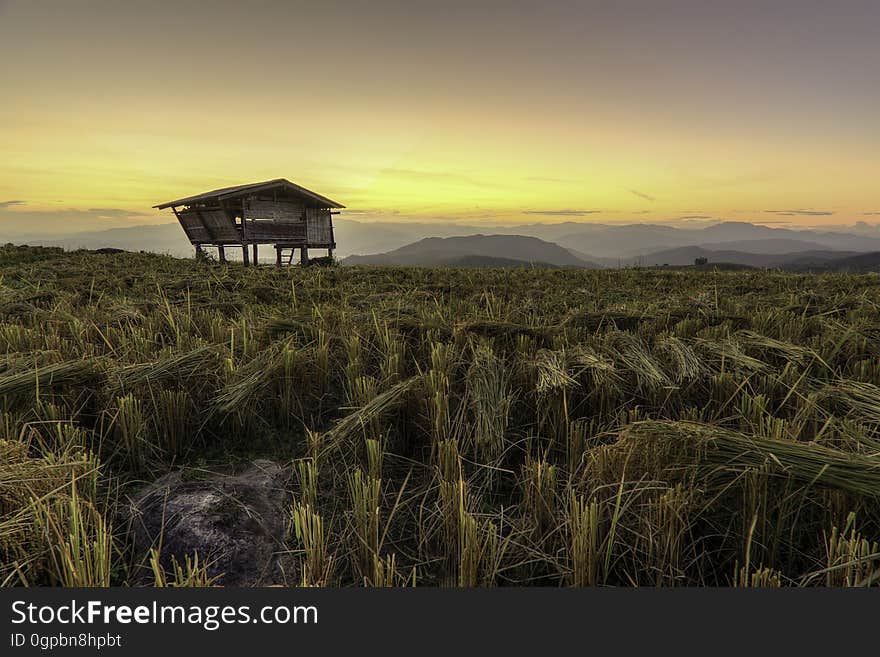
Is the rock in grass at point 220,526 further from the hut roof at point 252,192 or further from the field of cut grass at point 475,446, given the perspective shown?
the hut roof at point 252,192

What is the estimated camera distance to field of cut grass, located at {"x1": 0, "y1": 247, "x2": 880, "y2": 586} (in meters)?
1.32

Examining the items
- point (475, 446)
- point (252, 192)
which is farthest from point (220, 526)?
point (252, 192)

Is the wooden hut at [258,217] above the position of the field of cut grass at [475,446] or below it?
above

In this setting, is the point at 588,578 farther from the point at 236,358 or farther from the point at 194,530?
the point at 236,358

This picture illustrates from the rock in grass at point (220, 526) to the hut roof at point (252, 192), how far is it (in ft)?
70.2

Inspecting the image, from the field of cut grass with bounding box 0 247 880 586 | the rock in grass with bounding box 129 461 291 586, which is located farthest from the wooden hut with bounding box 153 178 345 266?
the rock in grass with bounding box 129 461 291 586

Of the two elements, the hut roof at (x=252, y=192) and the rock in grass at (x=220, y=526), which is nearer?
the rock in grass at (x=220, y=526)

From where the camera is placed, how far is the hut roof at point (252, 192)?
19906 mm

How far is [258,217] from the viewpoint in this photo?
21.0 m

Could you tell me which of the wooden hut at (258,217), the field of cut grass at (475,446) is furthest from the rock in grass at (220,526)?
the wooden hut at (258,217)

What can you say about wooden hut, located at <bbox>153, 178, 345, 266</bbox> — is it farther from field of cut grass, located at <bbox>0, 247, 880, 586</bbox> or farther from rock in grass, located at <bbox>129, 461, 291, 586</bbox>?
rock in grass, located at <bbox>129, 461, 291, 586</bbox>

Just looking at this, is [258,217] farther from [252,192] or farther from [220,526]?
[220,526]

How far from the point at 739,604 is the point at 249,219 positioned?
75.6ft

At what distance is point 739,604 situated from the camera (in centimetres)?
111
